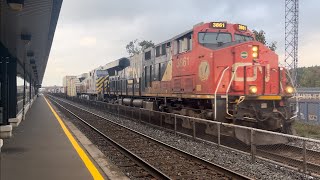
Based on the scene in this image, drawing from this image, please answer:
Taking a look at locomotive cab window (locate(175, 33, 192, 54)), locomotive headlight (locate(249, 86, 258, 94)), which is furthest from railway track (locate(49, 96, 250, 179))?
locomotive cab window (locate(175, 33, 192, 54))

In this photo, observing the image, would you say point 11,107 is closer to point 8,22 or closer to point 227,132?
point 8,22

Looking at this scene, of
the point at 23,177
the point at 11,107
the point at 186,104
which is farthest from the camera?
the point at 11,107

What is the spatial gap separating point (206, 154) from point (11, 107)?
413 inches

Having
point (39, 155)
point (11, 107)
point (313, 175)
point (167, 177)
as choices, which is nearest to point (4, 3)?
point (39, 155)

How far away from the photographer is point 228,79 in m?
13.0

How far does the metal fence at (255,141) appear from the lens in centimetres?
860

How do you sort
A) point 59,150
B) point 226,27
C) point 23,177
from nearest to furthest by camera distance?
point 23,177, point 59,150, point 226,27

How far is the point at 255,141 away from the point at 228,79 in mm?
3664

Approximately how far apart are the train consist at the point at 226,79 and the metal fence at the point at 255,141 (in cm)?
25

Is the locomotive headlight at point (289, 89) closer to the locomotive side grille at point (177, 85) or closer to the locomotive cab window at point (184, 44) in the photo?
the locomotive cab window at point (184, 44)

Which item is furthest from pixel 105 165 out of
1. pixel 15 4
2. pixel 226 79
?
pixel 226 79

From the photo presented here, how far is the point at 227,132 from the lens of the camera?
11234mm

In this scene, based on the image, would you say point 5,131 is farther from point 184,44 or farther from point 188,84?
point 184,44

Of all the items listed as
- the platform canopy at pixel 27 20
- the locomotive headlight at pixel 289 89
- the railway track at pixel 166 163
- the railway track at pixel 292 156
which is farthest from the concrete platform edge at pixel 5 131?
the locomotive headlight at pixel 289 89
